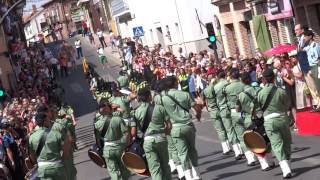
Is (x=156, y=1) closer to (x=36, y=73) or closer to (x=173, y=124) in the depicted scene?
(x=36, y=73)

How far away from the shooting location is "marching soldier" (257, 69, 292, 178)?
1278 cm

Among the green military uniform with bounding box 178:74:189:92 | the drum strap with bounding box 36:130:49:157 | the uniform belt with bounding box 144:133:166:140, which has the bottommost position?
the green military uniform with bounding box 178:74:189:92

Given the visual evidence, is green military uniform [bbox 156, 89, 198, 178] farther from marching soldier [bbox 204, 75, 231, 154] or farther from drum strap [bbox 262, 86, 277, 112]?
marching soldier [bbox 204, 75, 231, 154]

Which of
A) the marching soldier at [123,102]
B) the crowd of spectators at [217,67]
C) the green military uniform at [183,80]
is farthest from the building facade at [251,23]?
the marching soldier at [123,102]

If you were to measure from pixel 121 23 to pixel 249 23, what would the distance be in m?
36.4

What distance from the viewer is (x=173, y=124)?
44.4ft

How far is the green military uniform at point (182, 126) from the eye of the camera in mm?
13391

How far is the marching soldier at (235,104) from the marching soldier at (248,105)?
1.44 feet

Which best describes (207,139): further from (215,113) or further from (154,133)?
(154,133)

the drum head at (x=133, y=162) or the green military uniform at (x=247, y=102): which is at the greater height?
the green military uniform at (x=247, y=102)

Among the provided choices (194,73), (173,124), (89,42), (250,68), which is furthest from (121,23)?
(173,124)

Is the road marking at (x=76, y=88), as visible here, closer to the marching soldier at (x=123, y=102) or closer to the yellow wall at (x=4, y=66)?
the yellow wall at (x=4, y=66)

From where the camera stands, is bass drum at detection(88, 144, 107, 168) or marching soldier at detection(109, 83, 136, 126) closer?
bass drum at detection(88, 144, 107, 168)

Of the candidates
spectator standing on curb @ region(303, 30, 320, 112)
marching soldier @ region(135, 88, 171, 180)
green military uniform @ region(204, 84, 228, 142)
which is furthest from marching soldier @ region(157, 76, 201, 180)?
spectator standing on curb @ region(303, 30, 320, 112)
